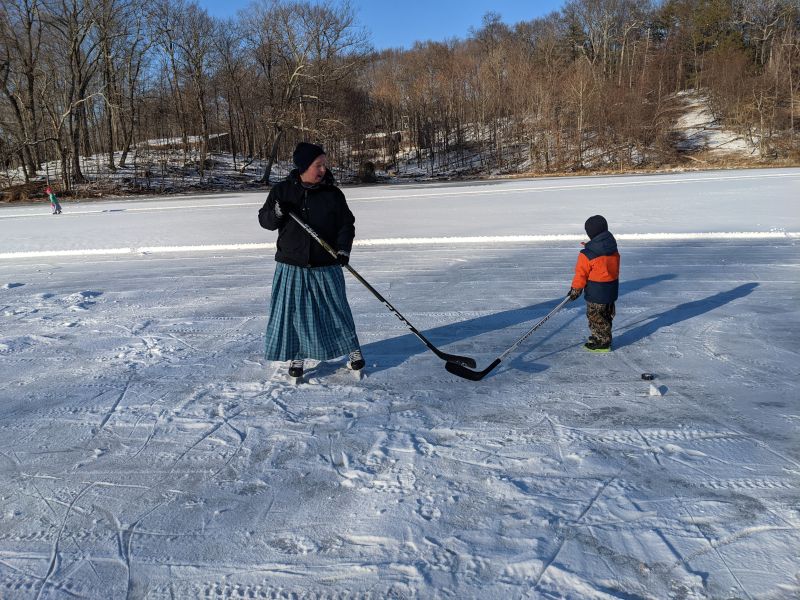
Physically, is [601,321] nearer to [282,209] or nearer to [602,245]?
[602,245]

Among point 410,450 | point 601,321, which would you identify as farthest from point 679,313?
point 410,450

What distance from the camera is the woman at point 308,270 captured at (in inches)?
151

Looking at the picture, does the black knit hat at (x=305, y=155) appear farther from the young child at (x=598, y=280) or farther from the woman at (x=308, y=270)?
the young child at (x=598, y=280)

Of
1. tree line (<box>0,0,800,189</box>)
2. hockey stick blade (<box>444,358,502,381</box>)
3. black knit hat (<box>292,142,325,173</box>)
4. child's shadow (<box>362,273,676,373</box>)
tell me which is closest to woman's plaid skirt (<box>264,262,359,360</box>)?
child's shadow (<box>362,273,676,373</box>)

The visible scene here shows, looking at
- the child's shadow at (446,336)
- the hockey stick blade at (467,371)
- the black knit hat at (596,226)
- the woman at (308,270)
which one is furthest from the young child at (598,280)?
the woman at (308,270)

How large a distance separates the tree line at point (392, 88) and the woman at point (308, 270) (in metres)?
26.7

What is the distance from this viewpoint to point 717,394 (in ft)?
12.2

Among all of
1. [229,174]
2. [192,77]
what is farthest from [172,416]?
[192,77]

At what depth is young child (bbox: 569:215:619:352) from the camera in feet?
14.6

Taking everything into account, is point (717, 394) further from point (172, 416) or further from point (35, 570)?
point (35, 570)

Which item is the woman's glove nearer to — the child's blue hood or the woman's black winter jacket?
the woman's black winter jacket

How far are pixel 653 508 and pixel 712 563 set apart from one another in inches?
13.9

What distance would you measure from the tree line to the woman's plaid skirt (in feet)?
87.9

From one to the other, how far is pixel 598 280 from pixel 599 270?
0.08 meters
